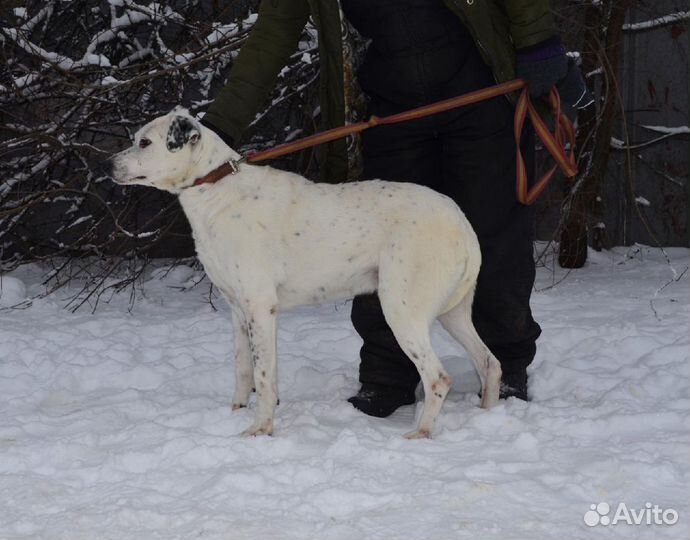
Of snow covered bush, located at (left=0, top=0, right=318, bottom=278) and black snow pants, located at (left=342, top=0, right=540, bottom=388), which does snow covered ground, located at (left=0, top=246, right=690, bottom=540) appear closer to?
black snow pants, located at (left=342, top=0, right=540, bottom=388)

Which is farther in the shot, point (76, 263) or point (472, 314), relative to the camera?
point (76, 263)

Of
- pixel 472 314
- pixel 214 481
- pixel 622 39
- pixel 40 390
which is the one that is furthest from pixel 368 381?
pixel 622 39

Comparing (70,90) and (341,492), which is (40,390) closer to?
(341,492)

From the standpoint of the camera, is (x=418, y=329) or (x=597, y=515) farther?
(x=418, y=329)

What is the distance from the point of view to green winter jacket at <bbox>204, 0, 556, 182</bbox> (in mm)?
3609

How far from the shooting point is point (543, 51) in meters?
3.61

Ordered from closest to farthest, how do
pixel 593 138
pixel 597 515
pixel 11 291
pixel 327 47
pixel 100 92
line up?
pixel 597 515 < pixel 327 47 < pixel 100 92 < pixel 11 291 < pixel 593 138

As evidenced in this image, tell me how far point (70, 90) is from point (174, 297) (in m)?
1.43

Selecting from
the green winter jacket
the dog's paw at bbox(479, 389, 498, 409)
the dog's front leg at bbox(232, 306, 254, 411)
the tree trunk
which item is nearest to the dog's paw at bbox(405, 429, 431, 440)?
the dog's paw at bbox(479, 389, 498, 409)

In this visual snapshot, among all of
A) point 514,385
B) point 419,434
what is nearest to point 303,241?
point 419,434

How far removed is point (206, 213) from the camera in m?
3.64

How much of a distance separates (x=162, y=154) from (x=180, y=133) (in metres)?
0.11

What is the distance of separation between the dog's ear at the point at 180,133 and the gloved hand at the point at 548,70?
4.07 feet

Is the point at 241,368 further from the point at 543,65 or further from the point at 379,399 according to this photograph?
the point at 543,65
